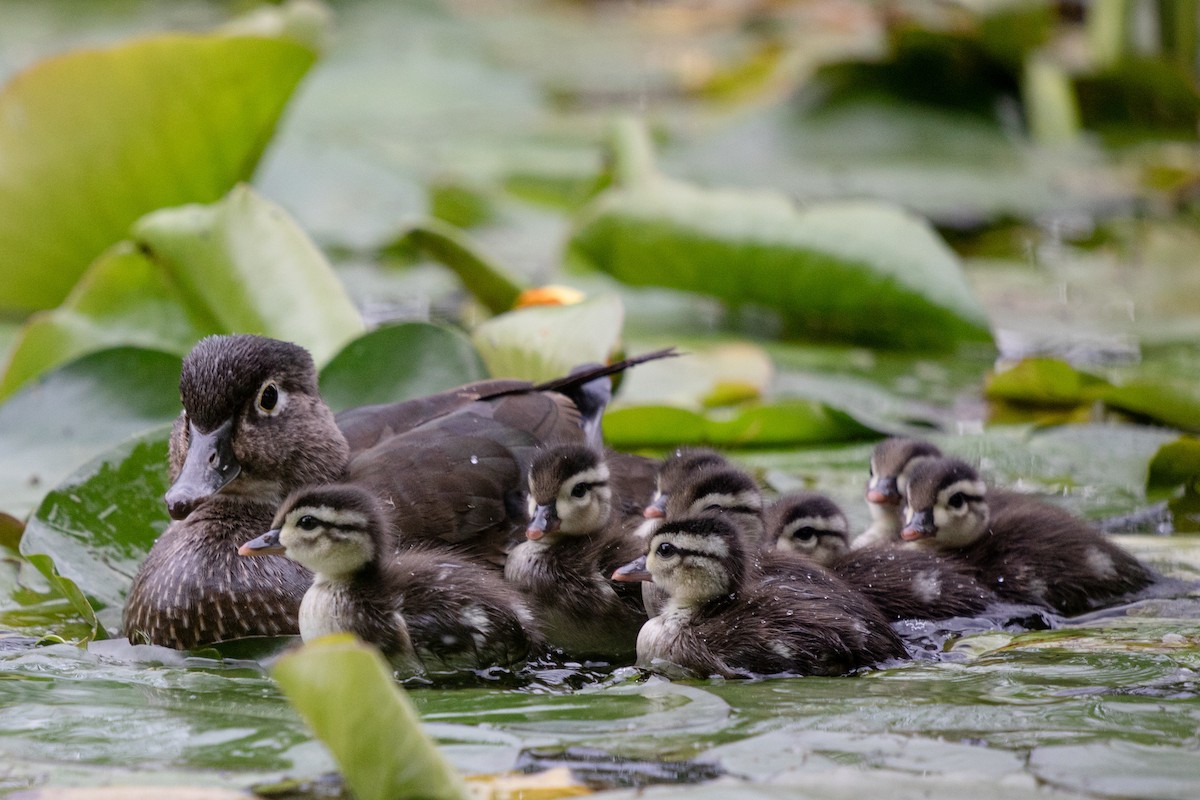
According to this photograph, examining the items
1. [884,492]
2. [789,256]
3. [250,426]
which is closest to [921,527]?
[884,492]

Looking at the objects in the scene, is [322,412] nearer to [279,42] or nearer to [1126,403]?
[279,42]

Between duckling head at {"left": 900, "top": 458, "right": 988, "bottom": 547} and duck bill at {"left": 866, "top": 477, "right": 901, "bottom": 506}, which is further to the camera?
duck bill at {"left": 866, "top": 477, "right": 901, "bottom": 506}

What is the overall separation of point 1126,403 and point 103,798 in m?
3.24

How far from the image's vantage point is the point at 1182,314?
231 inches

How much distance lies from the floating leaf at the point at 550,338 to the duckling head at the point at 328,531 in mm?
1190

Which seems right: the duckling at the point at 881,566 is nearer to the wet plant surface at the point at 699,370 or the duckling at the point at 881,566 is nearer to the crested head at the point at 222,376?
the wet plant surface at the point at 699,370

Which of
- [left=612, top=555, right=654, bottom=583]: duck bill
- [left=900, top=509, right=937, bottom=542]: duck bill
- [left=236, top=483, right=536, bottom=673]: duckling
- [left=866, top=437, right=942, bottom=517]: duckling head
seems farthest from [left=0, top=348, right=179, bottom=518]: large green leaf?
[left=900, top=509, right=937, bottom=542]: duck bill

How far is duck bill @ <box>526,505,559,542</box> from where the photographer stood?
3.15 meters

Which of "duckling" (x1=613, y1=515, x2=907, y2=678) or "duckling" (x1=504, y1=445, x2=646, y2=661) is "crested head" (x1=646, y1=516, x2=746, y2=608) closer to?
"duckling" (x1=613, y1=515, x2=907, y2=678)

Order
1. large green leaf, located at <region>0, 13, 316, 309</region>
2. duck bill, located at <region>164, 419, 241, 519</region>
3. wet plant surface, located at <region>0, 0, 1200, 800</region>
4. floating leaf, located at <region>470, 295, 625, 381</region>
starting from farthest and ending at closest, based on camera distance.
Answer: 1. large green leaf, located at <region>0, 13, 316, 309</region>
2. floating leaf, located at <region>470, 295, 625, 381</region>
3. duck bill, located at <region>164, 419, 241, 519</region>
4. wet plant surface, located at <region>0, 0, 1200, 800</region>

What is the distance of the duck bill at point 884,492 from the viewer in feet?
11.8

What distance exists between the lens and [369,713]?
2.07 m

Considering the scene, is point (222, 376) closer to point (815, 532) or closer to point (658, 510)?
point (658, 510)

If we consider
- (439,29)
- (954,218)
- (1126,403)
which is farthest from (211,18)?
(1126,403)
